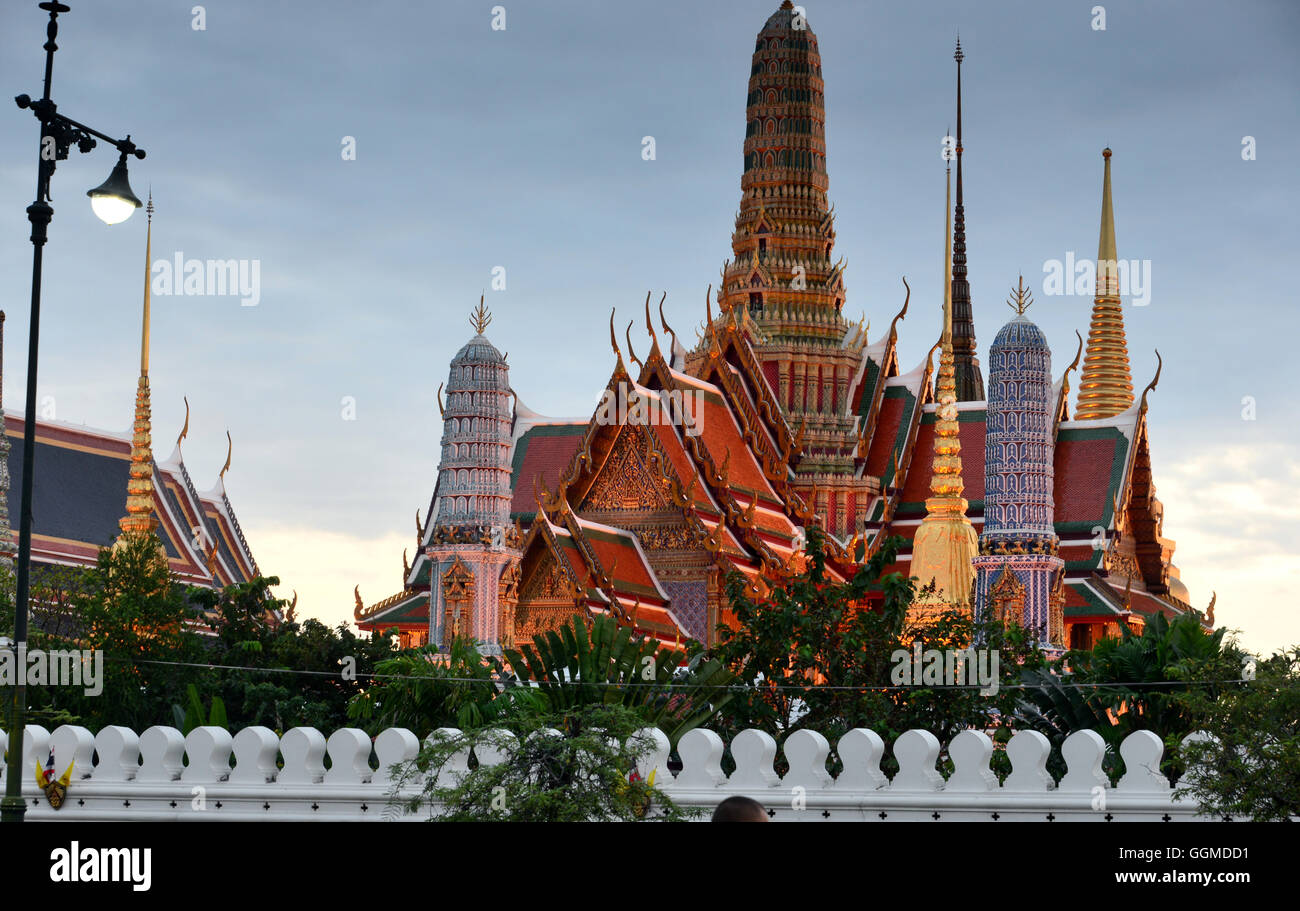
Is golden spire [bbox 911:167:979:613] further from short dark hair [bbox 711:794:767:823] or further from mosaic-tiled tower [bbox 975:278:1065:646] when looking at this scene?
short dark hair [bbox 711:794:767:823]

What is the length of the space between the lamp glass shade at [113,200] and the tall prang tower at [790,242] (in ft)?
75.6

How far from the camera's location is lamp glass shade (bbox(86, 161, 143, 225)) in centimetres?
1348

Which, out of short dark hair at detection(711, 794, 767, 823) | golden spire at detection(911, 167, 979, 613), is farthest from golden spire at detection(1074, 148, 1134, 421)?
short dark hair at detection(711, 794, 767, 823)

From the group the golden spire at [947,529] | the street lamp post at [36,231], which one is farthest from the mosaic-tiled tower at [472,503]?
the street lamp post at [36,231]

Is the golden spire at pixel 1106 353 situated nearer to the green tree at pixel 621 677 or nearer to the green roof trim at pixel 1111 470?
the green roof trim at pixel 1111 470

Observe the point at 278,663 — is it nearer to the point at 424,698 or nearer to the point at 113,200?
the point at 424,698

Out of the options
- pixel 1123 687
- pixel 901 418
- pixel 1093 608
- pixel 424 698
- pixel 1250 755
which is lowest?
pixel 1250 755

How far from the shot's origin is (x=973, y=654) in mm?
20000

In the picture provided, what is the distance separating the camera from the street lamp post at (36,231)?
13219mm

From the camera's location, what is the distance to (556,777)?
488 inches

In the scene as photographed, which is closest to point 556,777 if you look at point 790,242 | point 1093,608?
point 1093,608

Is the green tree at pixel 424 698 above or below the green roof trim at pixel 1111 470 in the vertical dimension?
below

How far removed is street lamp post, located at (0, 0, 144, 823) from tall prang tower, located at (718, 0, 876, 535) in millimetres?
23020

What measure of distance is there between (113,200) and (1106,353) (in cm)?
3223
